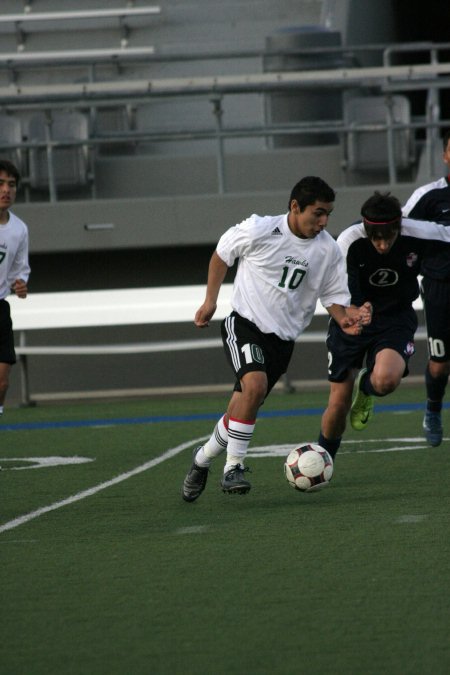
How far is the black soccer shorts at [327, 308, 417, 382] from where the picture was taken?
7371mm

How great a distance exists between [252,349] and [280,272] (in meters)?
0.48

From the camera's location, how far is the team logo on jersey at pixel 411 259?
7.37 m

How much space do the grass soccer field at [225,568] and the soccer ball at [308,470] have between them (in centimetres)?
12

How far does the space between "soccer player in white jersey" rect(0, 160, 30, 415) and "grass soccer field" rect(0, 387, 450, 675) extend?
820mm

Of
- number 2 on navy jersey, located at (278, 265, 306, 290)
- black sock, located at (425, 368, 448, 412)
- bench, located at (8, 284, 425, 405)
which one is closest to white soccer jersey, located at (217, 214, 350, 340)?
number 2 on navy jersey, located at (278, 265, 306, 290)

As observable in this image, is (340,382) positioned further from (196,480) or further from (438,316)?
(438,316)

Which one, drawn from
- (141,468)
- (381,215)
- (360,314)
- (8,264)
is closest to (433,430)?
(141,468)

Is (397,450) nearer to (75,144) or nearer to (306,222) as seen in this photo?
(306,222)

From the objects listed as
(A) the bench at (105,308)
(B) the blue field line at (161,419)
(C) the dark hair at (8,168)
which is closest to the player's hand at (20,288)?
(C) the dark hair at (8,168)

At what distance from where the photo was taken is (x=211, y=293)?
6621 mm

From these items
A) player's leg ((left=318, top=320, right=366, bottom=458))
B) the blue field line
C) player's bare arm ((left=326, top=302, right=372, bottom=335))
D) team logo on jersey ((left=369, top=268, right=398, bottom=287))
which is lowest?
the blue field line

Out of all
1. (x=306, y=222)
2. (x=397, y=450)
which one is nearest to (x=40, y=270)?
(x=397, y=450)

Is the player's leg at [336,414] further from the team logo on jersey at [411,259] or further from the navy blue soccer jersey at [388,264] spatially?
the team logo on jersey at [411,259]

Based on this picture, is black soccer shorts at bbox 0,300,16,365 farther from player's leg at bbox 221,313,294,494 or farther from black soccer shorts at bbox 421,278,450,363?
black soccer shorts at bbox 421,278,450,363
